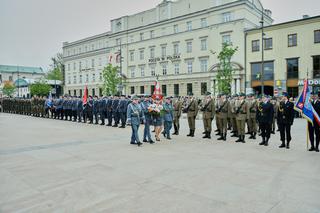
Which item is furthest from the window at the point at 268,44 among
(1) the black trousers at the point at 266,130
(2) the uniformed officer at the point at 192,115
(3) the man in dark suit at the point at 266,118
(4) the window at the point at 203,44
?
(1) the black trousers at the point at 266,130

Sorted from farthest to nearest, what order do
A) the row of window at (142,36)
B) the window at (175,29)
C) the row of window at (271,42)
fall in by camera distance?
the window at (175,29) → the row of window at (142,36) → the row of window at (271,42)

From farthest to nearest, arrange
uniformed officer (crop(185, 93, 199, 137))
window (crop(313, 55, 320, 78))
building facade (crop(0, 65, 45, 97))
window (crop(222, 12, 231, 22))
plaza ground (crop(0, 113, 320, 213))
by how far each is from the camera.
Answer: building facade (crop(0, 65, 45, 97))
window (crop(222, 12, 231, 22))
window (crop(313, 55, 320, 78))
uniformed officer (crop(185, 93, 199, 137))
plaza ground (crop(0, 113, 320, 213))

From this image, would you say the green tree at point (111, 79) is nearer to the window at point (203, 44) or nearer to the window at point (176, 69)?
the window at point (176, 69)

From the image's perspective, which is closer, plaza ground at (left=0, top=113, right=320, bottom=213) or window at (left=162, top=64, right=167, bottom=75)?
plaza ground at (left=0, top=113, right=320, bottom=213)

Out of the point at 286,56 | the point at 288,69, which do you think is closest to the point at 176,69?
the point at 286,56

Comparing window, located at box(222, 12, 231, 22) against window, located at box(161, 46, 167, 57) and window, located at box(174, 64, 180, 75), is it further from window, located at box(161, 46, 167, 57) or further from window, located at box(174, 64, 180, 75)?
window, located at box(161, 46, 167, 57)

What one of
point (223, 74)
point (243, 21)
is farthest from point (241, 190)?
point (243, 21)

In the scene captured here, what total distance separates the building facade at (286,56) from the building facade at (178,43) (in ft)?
5.66

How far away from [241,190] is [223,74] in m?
32.3

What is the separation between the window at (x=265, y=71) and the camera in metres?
38.0

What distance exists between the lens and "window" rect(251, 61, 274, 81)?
125ft

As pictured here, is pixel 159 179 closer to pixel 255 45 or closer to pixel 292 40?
pixel 292 40

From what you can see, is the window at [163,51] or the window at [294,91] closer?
the window at [294,91]

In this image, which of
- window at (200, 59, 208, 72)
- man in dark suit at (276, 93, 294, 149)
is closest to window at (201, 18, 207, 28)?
window at (200, 59, 208, 72)
